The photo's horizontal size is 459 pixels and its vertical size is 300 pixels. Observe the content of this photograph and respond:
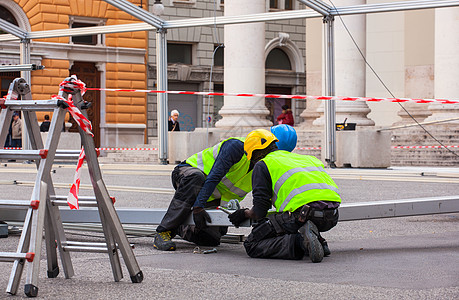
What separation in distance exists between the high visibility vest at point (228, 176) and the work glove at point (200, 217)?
309 millimetres

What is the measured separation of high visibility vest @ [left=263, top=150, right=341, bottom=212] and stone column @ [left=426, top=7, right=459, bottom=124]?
17.9 meters

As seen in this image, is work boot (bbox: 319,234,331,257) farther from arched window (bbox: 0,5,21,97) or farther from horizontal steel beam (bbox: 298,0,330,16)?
arched window (bbox: 0,5,21,97)

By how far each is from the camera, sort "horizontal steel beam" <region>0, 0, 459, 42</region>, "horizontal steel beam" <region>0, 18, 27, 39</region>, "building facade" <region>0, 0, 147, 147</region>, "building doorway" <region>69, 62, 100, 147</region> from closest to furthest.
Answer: "horizontal steel beam" <region>0, 0, 459, 42</region>, "horizontal steel beam" <region>0, 18, 27, 39</region>, "building facade" <region>0, 0, 147, 147</region>, "building doorway" <region>69, 62, 100, 147</region>

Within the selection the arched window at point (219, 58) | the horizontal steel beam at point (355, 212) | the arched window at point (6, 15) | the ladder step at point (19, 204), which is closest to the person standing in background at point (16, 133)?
the arched window at point (6, 15)

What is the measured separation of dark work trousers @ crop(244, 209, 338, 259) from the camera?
20.8 feet

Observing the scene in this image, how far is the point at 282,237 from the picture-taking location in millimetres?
6410

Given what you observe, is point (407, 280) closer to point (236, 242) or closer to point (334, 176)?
point (236, 242)

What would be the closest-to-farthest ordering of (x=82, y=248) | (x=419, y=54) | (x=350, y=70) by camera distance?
(x=82, y=248) < (x=350, y=70) < (x=419, y=54)

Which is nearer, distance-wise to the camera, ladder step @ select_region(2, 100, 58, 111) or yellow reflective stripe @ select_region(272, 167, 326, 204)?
ladder step @ select_region(2, 100, 58, 111)

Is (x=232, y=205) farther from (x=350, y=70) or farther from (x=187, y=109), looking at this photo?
(x=187, y=109)

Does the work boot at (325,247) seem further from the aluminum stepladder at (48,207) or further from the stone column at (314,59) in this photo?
the stone column at (314,59)

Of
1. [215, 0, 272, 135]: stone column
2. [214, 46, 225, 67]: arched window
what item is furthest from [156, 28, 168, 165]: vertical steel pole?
[214, 46, 225, 67]: arched window

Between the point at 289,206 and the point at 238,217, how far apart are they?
1.37 ft

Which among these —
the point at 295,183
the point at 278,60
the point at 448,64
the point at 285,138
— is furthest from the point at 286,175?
the point at 278,60
